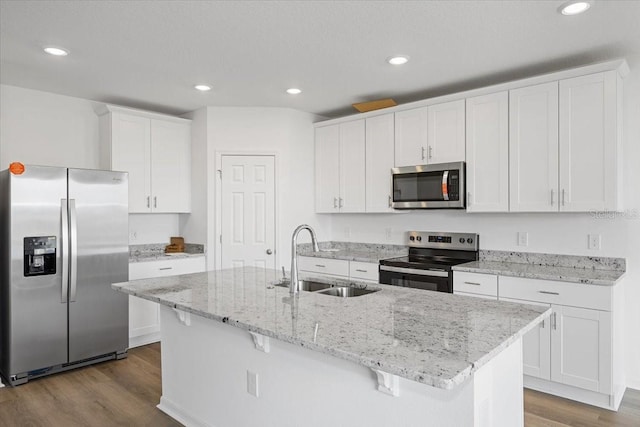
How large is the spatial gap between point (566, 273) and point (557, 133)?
106 cm

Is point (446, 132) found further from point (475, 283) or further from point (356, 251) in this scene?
point (356, 251)

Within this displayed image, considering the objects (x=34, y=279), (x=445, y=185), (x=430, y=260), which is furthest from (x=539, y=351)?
(x=34, y=279)

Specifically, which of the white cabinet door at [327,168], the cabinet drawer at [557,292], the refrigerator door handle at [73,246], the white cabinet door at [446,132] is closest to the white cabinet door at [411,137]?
the white cabinet door at [446,132]

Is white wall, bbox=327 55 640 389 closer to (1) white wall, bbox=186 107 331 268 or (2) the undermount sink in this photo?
(1) white wall, bbox=186 107 331 268

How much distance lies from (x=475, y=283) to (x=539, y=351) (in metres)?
0.65

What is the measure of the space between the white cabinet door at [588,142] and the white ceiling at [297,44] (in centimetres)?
26

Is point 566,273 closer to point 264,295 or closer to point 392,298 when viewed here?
point 392,298

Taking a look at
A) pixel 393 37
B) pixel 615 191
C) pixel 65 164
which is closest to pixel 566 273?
pixel 615 191

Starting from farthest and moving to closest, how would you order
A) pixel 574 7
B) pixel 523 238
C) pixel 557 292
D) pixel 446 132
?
pixel 446 132 < pixel 523 238 < pixel 557 292 < pixel 574 7

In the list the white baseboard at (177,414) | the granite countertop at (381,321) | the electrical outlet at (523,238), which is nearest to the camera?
the granite countertop at (381,321)

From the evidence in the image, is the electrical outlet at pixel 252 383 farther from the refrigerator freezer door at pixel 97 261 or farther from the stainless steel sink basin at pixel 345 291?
the refrigerator freezer door at pixel 97 261

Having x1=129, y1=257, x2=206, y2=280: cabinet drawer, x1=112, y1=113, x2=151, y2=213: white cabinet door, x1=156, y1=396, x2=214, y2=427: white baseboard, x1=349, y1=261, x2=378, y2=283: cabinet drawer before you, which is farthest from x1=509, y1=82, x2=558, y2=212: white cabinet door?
x1=112, y1=113, x2=151, y2=213: white cabinet door

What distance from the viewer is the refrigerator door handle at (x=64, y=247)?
3537 millimetres

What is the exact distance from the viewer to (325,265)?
4.57 metres
